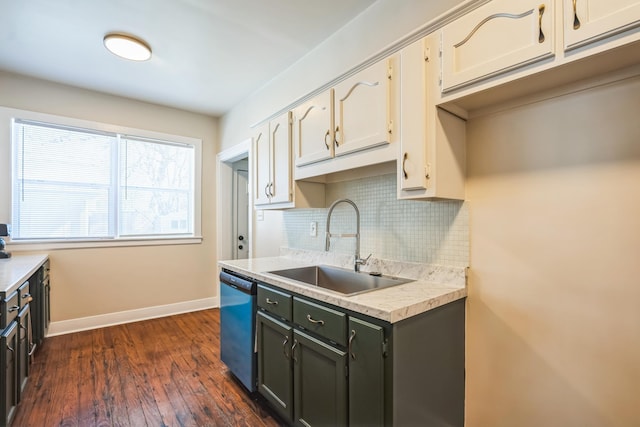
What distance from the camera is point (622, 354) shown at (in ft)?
3.84

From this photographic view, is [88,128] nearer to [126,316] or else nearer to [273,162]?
[126,316]

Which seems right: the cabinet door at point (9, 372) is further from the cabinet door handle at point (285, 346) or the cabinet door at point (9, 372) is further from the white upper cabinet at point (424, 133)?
the white upper cabinet at point (424, 133)

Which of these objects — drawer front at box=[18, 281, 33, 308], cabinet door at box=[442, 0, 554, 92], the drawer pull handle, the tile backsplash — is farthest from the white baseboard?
cabinet door at box=[442, 0, 554, 92]

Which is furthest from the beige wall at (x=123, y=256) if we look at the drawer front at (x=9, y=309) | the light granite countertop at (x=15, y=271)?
the drawer front at (x=9, y=309)

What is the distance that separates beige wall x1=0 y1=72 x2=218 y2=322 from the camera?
10.4ft

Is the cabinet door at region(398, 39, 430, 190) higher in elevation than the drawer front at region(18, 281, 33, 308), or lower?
higher

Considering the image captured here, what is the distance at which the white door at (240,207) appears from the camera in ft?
14.2

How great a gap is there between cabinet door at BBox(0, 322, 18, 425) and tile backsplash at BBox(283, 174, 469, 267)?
74.4 inches

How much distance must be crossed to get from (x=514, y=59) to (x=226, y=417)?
7.79 ft

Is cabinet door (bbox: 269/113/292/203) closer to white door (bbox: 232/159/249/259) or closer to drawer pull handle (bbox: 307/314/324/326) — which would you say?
drawer pull handle (bbox: 307/314/324/326)

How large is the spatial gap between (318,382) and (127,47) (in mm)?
2791

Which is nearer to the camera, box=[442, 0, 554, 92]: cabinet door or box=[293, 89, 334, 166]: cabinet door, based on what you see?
box=[442, 0, 554, 92]: cabinet door

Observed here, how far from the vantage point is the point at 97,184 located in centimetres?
347

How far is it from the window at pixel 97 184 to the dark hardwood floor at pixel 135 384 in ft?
3.80
